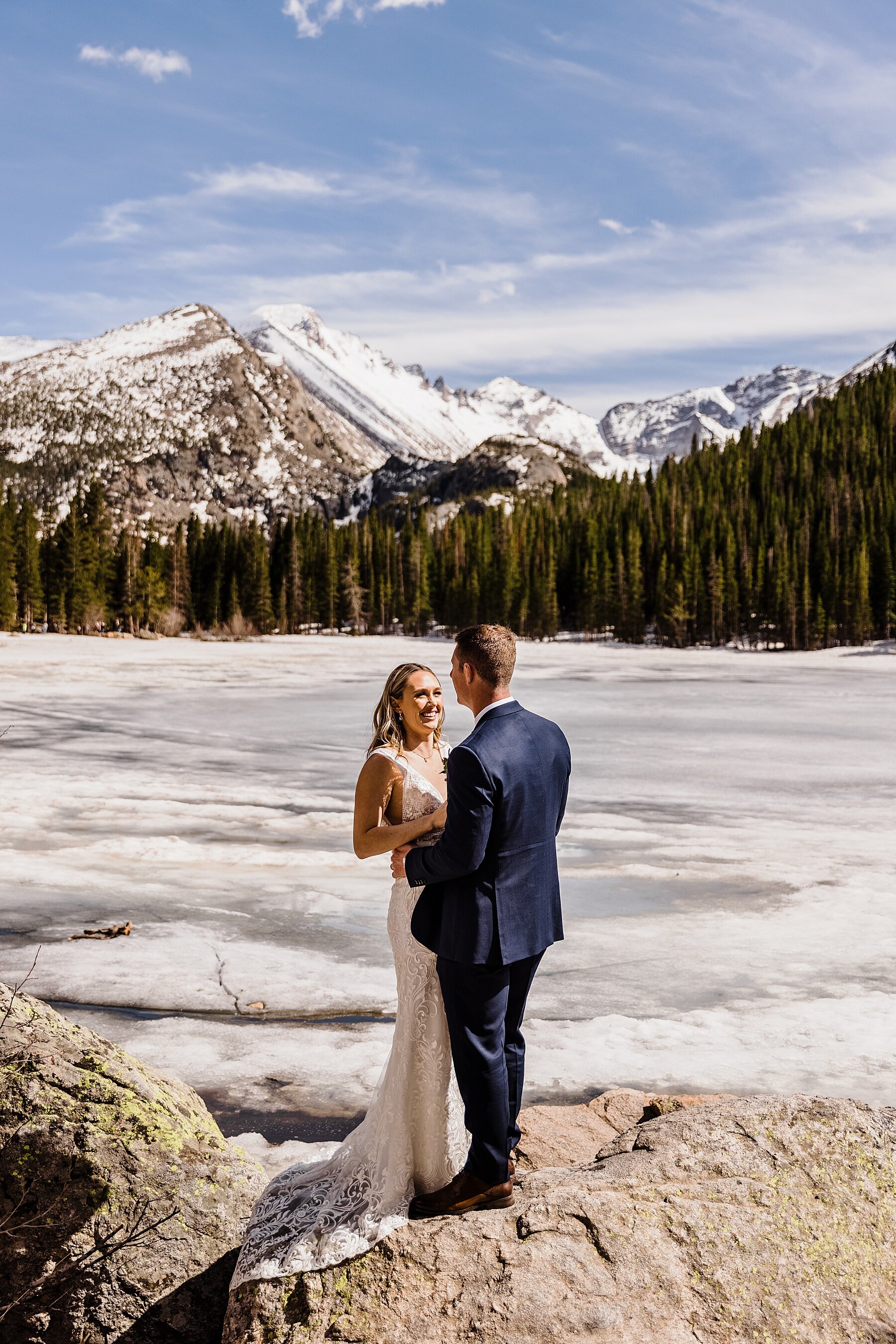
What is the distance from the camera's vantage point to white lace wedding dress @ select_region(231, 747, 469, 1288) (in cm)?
388

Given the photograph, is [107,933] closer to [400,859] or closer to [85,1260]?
[85,1260]

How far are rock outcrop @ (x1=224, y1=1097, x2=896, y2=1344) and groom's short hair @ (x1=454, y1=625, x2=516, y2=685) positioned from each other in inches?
76.5

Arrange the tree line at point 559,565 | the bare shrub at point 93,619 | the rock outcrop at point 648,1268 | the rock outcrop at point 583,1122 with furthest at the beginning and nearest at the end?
1. the tree line at point 559,565
2. the bare shrub at point 93,619
3. the rock outcrop at point 583,1122
4. the rock outcrop at point 648,1268

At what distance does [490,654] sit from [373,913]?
7.39 m

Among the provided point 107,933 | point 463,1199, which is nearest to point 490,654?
point 463,1199

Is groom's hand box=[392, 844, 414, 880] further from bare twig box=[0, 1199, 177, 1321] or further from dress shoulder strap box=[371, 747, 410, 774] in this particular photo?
bare twig box=[0, 1199, 177, 1321]

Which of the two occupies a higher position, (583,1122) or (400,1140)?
(400,1140)

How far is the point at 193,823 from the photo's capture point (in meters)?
14.4

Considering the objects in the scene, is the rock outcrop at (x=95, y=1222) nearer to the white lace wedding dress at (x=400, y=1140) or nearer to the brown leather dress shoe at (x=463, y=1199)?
the white lace wedding dress at (x=400, y=1140)

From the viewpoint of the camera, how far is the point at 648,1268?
11.5ft

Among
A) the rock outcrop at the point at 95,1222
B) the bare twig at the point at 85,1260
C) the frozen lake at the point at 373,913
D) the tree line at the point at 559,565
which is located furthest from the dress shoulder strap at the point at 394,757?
the tree line at the point at 559,565

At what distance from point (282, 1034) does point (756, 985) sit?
3978mm

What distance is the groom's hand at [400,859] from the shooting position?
13.6 feet

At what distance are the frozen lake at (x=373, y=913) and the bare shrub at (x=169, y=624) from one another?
69849 mm
